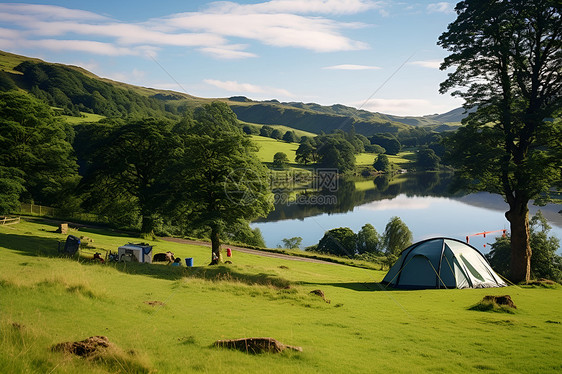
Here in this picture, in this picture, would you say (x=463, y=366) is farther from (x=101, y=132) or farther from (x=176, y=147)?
(x=101, y=132)

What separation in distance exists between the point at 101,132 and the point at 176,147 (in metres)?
10.3

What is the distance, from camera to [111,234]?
135 ft

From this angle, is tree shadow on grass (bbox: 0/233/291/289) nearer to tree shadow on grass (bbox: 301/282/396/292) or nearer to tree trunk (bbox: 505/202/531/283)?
tree shadow on grass (bbox: 301/282/396/292)

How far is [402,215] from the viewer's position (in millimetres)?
80500

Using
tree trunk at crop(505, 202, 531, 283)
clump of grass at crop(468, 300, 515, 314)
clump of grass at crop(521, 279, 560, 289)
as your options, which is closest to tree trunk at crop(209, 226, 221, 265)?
clump of grass at crop(468, 300, 515, 314)

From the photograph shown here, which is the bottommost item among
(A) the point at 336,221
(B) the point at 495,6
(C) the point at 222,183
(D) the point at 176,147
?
(A) the point at 336,221

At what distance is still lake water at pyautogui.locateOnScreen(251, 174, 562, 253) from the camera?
6594 centimetres

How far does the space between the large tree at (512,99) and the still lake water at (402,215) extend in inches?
1153

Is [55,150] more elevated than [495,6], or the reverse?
[495,6]

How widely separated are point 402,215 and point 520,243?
2236 inches

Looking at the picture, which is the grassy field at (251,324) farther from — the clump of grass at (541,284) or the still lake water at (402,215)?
the still lake water at (402,215)

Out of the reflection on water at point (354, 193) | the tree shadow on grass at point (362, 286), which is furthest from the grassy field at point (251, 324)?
the reflection on water at point (354, 193)

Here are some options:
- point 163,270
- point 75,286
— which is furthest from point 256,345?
point 163,270

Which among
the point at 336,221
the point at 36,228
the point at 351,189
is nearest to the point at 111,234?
the point at 36,228
